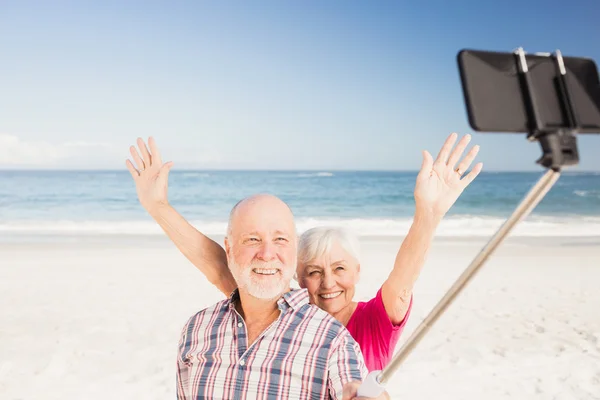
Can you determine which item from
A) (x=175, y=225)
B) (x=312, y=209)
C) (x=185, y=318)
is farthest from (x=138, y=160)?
(x=312, y=209)

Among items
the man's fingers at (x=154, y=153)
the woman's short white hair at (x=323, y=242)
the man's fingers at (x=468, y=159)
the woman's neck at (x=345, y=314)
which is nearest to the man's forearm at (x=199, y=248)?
the man's fingers at (x=154, y=153)

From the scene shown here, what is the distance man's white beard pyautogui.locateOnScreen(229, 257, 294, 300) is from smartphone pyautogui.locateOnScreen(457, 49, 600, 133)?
1287 millimetres

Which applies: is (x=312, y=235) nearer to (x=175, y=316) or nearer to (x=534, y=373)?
(x=534, y=373)

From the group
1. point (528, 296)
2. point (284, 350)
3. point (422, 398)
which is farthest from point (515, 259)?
point (284, 350)

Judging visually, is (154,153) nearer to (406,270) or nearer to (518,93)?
(406,270)

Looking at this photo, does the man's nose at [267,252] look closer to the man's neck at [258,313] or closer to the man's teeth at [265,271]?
the man's teeth at [265,271]

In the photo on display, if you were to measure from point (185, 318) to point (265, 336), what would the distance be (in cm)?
500

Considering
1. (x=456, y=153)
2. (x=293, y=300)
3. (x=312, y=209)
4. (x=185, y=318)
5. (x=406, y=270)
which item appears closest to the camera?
(x=456, y=153)

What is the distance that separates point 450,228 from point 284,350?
15491mm

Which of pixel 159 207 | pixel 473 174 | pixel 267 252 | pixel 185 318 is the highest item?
pixel 473 174

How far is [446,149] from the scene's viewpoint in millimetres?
2031

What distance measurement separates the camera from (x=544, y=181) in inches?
40.3

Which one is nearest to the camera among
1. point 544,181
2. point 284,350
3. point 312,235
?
point 544,181

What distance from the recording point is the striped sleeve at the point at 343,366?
1.90 metres
